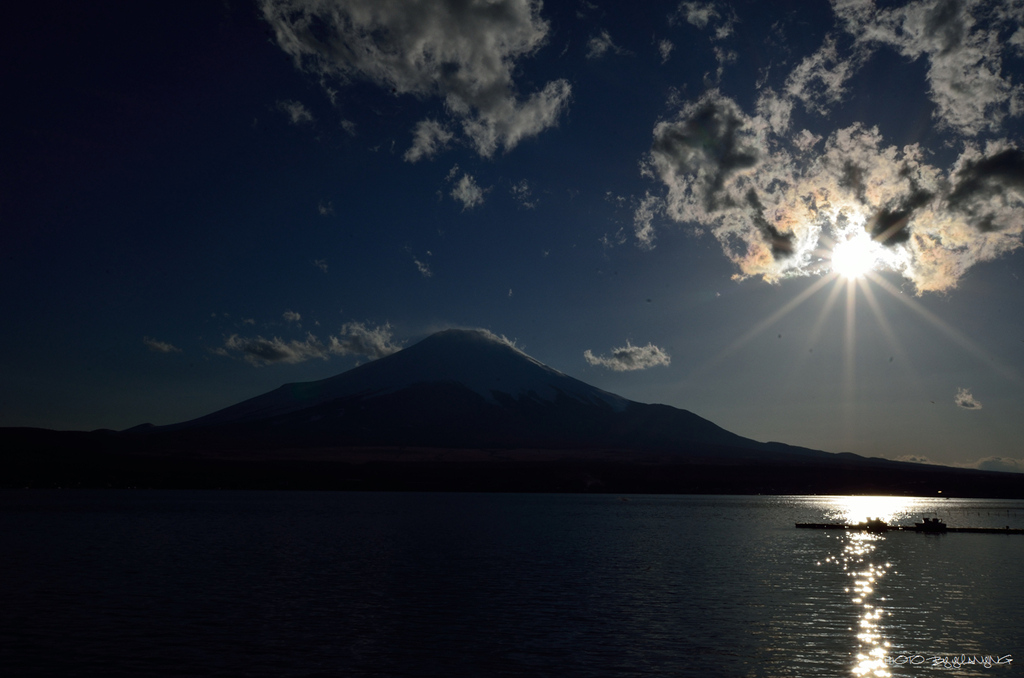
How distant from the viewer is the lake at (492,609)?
1169 inches

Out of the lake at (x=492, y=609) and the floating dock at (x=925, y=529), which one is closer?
the lake at (x=492, y=609)

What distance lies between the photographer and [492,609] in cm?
4144

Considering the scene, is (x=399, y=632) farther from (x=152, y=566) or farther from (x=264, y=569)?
(x=152, y=566)

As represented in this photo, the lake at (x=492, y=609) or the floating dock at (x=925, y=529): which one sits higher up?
the lake at (x=492, y=609)

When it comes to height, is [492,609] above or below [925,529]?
above

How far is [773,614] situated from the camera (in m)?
41.4

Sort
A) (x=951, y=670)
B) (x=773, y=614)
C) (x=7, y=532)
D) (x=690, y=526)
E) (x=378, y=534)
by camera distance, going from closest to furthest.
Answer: (x=951, y=670)
(x=773, y=614)
(x=7, y=532)
(x=378, y=534)
(x=690, y=526)

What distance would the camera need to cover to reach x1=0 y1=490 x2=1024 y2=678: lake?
2970 cm

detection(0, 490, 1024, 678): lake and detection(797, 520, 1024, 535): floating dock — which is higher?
detection(0, 490, 1024, 678): lake

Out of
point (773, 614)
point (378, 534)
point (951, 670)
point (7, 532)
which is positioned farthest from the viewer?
point (378, 534)

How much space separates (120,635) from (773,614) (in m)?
35.3

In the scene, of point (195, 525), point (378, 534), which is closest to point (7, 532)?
point (195, 525)

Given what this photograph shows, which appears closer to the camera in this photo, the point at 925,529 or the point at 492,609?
the point at 492,609

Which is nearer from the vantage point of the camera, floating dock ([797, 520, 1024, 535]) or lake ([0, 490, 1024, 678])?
lake ([0, 490, 1024, 678])
